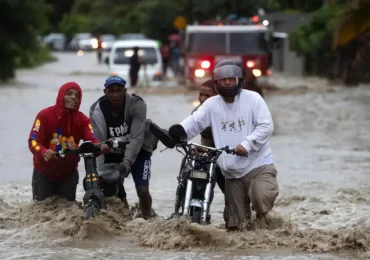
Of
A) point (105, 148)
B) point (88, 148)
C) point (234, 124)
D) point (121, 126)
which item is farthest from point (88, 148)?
point (234, 124)

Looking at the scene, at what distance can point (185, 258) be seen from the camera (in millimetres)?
8414

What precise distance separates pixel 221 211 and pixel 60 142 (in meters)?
2.93

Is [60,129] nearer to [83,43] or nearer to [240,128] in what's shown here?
[240,128]

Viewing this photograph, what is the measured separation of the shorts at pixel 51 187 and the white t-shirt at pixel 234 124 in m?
1.40

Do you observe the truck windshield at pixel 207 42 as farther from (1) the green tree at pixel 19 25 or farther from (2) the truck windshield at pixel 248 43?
(1) the green tree at pixel 19 25

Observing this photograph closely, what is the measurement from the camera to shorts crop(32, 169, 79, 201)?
9719 millimetres

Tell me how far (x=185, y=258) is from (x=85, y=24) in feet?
329

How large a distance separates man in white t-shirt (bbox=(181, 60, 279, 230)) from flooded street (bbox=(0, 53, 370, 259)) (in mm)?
368

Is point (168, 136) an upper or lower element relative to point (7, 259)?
upper

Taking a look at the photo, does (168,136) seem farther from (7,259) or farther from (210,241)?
(7,259)

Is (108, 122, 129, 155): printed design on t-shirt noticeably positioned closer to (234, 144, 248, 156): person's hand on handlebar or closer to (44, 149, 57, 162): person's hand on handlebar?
(44, 149, 57, 162): person's hand on handlebar

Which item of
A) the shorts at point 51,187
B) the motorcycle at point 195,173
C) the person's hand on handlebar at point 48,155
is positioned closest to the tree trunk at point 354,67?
the shorts at point 51,187

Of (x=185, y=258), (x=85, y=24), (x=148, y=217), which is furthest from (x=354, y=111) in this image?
(x=85, y=24)

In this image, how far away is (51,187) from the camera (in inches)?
385
